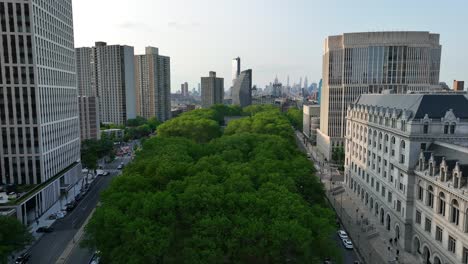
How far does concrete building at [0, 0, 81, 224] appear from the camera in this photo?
268 feet

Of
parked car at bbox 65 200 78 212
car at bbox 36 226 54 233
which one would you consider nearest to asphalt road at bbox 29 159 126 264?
parked car at bbox 65 200 78 212

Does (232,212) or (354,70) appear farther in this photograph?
(354,70)

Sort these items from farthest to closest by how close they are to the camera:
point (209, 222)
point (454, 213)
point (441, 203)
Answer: point (441, 203) < point (454, 213) < point (209, 222)

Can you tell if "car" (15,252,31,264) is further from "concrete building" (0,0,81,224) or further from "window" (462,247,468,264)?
"window" (462,247,468,264)

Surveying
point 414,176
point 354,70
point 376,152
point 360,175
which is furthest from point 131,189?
point 354,70

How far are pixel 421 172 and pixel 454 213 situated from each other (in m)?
11.2

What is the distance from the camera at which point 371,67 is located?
13575 centimetres

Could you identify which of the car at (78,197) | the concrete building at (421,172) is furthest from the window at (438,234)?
the car at (78,197)

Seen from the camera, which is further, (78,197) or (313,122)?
(313,122)

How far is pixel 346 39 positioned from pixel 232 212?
11201 centimetres

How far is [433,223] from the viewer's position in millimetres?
58594

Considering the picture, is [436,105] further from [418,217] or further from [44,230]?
[44,230]

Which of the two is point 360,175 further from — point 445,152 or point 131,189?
point 131,189

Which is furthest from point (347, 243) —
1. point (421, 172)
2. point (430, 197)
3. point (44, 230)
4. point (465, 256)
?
point (44, 230)
